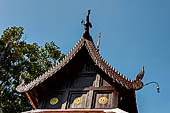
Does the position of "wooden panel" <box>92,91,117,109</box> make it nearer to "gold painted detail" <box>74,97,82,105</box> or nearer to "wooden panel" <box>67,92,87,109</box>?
"wooden panel" <box>67,92,87,109</box>

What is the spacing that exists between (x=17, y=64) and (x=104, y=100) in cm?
1121

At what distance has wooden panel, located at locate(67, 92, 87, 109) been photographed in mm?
7255

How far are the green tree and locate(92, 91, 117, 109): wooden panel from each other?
8.70 metres

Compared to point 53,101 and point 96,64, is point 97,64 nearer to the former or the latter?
point 96,64

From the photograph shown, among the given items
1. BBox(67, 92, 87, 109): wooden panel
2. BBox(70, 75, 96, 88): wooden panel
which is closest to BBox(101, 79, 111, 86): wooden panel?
BBox(70, 75, 96, 88): wooden panel

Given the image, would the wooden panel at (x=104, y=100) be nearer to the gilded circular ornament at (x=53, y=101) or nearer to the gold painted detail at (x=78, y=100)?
the gold painted detail at (x=78, y=100)

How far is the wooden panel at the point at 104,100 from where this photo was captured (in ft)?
23.0

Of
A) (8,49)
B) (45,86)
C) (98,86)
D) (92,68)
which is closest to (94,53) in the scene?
(92,68)

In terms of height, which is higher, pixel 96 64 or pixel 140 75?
pixel 96 64

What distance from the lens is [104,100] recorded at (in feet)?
23.5

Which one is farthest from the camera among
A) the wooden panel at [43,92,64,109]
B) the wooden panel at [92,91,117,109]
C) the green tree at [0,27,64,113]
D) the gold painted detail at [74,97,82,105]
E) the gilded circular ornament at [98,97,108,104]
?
the green tree at [0,27,64,113]

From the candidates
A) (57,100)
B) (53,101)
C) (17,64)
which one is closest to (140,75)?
(57,100)

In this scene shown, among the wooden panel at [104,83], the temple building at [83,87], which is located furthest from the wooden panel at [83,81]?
the wooden panel at [104,83]

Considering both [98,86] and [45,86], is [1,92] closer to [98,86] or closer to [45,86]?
[45,86]
